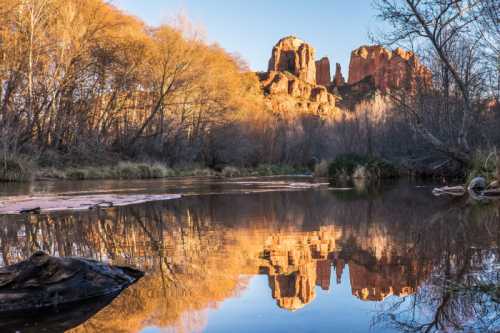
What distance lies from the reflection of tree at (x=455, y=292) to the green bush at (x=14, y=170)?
48.1 ft

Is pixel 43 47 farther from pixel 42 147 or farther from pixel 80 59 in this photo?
pixel 42 147

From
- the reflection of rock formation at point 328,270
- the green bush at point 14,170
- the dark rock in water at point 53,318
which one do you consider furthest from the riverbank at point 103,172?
the dark rock in water at point 53,318

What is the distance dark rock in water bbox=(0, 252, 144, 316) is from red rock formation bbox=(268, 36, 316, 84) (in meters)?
118

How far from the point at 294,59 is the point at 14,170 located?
111 metres

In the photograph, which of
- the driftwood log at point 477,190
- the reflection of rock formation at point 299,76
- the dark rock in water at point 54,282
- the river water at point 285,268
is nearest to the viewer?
the river water at point 285,268

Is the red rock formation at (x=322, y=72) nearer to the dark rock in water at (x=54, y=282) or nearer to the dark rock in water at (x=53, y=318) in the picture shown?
the dark rock in water at (x=54, y=282)

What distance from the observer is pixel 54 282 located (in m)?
2.73

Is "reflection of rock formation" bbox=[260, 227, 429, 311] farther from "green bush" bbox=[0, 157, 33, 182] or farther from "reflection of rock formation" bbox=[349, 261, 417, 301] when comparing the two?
"green bush" bbox=[0, 157, 33, 182]

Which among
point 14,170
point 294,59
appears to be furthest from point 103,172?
point 294,59

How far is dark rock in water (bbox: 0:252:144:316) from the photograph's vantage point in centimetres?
256

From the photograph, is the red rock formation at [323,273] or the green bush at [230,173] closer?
the red rock formation at [323,273]

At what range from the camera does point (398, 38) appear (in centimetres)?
841

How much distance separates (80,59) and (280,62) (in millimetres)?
102499

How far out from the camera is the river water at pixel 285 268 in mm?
2295
